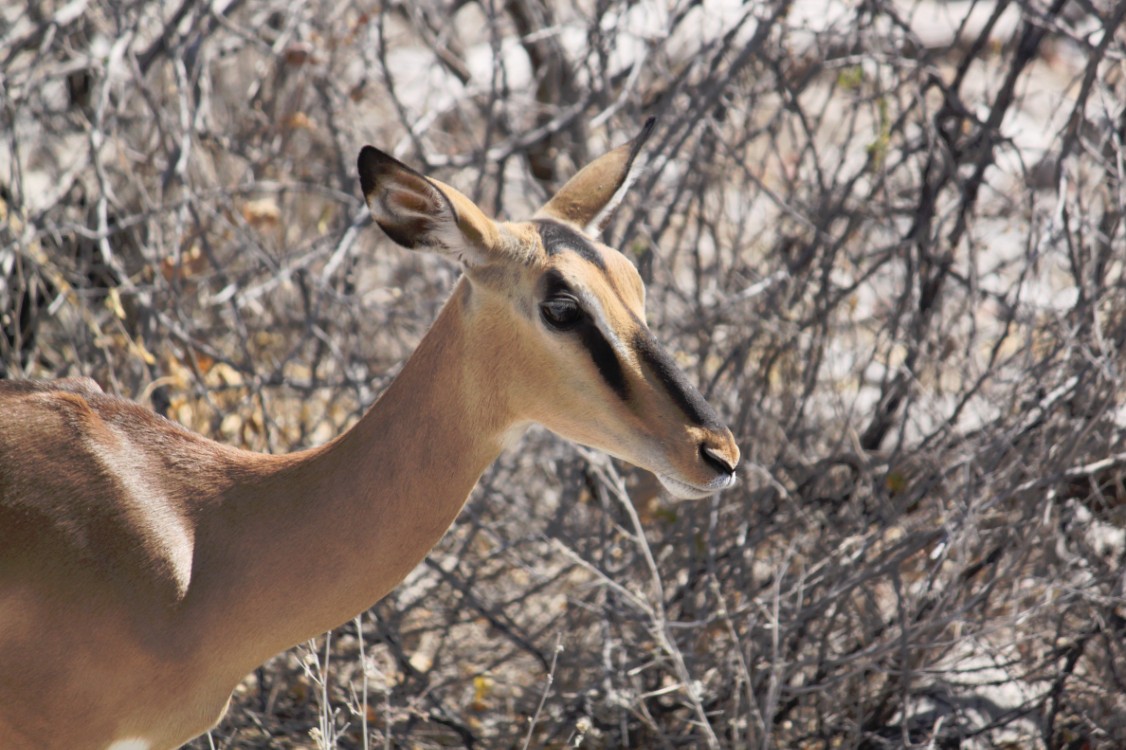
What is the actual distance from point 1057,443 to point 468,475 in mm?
2349

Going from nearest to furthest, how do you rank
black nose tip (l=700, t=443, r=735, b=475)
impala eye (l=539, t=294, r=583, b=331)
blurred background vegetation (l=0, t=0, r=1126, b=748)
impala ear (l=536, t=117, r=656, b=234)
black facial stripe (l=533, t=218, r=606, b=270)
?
black nose tip (l=700, t=443, r=735, b=475) < impala eye (l=539, t=294, r=583, b=331) < black facial stripe (l=533, t=218, r=606, b=270) < impala ear (l=536, t=117, r=656, b=234) < blurred background vegetation (l=0, t=0, r=1126, b=748)

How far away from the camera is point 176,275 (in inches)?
184

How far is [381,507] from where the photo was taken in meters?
2.97

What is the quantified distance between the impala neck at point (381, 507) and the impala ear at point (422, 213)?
0.12 m

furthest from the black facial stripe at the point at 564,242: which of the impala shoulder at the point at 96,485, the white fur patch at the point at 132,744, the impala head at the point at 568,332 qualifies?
the white fur patch at the point at 132,744

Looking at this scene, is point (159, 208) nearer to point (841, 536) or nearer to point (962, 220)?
point (841, 536)

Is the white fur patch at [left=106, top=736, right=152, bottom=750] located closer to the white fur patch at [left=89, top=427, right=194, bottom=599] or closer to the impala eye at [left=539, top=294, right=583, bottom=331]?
the white fur patch at [left=89, top=427, right=194, bottom=599]

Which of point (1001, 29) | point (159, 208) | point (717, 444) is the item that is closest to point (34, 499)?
point (717, 444)

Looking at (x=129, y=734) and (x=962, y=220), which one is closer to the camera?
(x=129, y=734)

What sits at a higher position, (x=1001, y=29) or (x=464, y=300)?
(x=1001, y=29)

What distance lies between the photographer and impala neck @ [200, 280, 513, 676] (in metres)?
2.95

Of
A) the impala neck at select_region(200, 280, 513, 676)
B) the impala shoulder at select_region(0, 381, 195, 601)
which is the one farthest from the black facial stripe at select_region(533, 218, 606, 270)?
the impala shoulder at select_region(0, 381, 195, 601)

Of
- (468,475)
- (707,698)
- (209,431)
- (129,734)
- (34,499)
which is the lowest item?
(129,734)

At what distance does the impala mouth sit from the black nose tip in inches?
0.6
